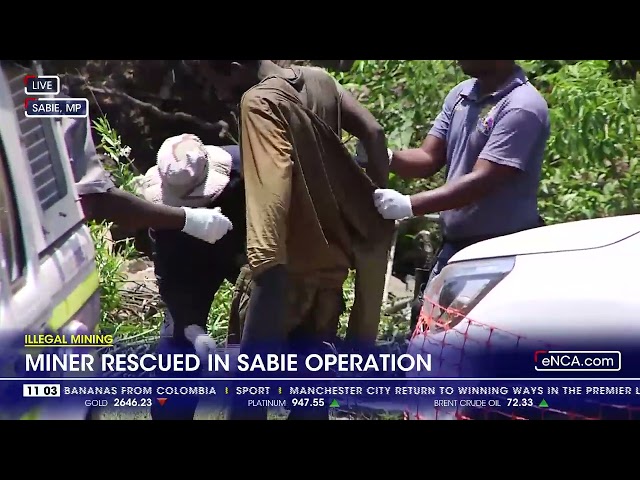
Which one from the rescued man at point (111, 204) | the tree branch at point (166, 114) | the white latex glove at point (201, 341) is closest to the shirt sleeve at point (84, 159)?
the rescued man at point (111, 204)

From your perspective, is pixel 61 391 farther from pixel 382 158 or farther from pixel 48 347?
pixel 382 158

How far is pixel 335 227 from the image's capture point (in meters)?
4.12

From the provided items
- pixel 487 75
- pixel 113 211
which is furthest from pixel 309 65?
pixel 113 211

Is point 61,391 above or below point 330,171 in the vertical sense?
below

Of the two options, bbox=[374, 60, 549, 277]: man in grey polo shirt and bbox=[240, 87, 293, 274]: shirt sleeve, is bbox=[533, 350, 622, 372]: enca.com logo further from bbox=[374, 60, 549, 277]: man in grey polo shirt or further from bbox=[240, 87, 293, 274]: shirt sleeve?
bbox=[240, 87, 293, 274]: shirt sleeve

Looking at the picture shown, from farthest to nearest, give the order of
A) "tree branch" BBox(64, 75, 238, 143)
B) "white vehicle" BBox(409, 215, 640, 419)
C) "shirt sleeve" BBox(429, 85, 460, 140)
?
"shirt sleeve" BBox(429, 85, 460, 140) < "tree branch" BBox(64, 75, 238, 143) < "white vehicle" BBox(409, 215, 640, 419)

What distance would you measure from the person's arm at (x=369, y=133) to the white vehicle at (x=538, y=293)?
0.49 meters

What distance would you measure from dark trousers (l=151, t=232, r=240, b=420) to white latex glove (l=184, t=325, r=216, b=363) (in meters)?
0.02

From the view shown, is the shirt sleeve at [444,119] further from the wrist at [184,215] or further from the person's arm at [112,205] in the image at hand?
the wrist at [184,215]

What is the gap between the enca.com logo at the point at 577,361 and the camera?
4.09m

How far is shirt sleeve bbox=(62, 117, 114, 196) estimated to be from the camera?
13.4 feet

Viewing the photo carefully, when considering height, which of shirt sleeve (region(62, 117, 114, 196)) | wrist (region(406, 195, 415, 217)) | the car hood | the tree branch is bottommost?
the car hood

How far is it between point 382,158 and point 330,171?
9.5 inches

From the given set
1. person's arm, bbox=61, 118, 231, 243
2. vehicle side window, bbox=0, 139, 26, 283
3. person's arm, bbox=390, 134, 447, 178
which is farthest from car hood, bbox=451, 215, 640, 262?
vehicle side window, bbox=0, 139, 26, 283
